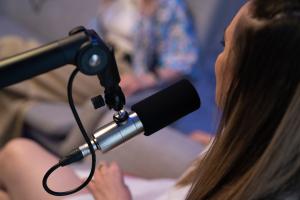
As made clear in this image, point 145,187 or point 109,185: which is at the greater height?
point 109,185

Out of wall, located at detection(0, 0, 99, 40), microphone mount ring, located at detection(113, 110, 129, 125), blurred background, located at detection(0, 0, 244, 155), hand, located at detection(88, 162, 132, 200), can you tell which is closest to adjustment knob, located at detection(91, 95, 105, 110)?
microphone mount ring, located at detection(113, 110, 129, 125)

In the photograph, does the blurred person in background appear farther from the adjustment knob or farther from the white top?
the adjustment knob

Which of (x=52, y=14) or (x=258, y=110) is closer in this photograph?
(x=258, y=110)

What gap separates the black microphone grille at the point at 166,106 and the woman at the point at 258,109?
0.15ft

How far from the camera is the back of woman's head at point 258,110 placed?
627mm

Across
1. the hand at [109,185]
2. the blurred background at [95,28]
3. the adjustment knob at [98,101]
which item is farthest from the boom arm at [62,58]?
the blurred background at [95,28]

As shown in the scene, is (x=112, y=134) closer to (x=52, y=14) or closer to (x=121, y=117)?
(x=121, y=117)

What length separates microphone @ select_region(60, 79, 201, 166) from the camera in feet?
2.23

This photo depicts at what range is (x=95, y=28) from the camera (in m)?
1.91

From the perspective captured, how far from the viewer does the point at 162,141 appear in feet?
4.17

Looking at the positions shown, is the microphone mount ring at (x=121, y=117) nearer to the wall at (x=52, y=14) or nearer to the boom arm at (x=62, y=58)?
the boom arm at (x=62, y=58)

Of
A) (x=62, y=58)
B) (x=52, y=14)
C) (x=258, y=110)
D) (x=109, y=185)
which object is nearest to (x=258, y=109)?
(x=258, y=110)

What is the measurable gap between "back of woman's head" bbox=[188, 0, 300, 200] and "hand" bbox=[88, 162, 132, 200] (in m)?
0.21

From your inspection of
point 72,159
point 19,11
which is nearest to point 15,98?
point 19,11
